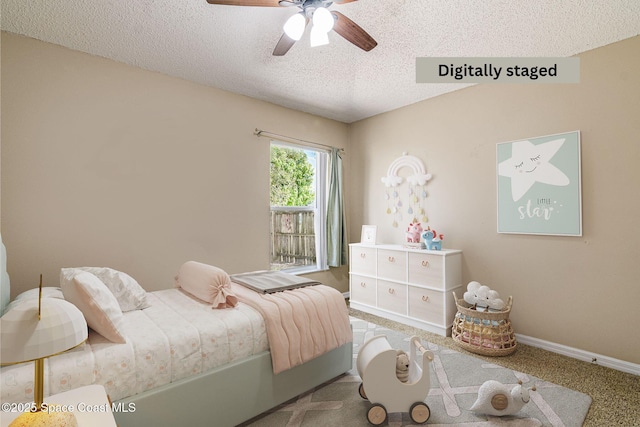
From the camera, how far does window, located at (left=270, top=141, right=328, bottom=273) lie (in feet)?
12.6

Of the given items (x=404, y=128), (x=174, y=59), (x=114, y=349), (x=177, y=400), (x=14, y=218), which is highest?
(x=174, y=59)

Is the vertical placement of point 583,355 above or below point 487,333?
below

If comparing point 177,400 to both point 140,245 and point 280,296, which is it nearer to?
point 280,296

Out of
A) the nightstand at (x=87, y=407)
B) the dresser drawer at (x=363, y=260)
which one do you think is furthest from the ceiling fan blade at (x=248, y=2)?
the dresser drawer at (x=363, y=260)

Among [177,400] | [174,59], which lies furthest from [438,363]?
[174,59]

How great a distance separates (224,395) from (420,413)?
110 cm

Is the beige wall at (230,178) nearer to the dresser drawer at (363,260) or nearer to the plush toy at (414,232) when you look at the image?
the plush toy at (414,232)

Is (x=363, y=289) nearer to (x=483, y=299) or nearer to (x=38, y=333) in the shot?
(x=483, y=299)

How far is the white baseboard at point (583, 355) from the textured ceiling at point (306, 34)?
2.46m

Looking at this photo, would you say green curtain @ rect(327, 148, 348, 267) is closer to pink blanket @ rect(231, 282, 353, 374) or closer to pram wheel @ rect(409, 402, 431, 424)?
pink blanket @ rect(231, 282, 353, 374)

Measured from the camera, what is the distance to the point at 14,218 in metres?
2.20

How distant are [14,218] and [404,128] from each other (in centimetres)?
378

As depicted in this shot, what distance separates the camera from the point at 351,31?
73.6 inches

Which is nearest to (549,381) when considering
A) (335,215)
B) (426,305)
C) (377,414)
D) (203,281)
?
(426,305)
